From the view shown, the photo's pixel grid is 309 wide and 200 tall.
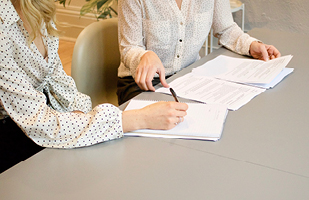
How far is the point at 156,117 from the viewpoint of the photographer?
2.74ft

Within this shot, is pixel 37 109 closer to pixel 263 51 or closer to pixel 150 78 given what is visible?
pixel 150 78

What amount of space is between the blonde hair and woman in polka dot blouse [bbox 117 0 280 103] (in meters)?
0.37

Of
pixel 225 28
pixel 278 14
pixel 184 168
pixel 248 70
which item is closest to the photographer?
pixel 184 168

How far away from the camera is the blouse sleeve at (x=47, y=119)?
802 millimetres

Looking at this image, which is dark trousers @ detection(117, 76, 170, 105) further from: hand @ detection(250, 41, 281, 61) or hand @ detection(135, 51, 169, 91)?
hand @ detection(250, 41, 281, 61)

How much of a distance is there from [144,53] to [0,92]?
55cm

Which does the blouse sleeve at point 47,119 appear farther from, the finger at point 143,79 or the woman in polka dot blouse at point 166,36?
the woman in polka dot blouse at point 166,36

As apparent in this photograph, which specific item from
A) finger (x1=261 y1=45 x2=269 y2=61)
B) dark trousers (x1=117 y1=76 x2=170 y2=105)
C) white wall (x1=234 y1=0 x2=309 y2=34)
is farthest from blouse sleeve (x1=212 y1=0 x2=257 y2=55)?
white wall (x1=234 y1=0 x2=309 y2=34)

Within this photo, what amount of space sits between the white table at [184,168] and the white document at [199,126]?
2 cm

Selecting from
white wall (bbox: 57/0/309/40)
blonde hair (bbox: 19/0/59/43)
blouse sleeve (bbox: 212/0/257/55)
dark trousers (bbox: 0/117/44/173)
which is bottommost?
dark trousers (bbox: 0/117/44/173)

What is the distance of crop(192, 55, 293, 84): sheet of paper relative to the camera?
3.77ft

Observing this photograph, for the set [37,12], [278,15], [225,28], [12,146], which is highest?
[37,12]

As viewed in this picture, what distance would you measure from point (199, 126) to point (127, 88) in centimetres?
61

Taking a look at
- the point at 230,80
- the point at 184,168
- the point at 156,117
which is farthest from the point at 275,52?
the point at 184,168
